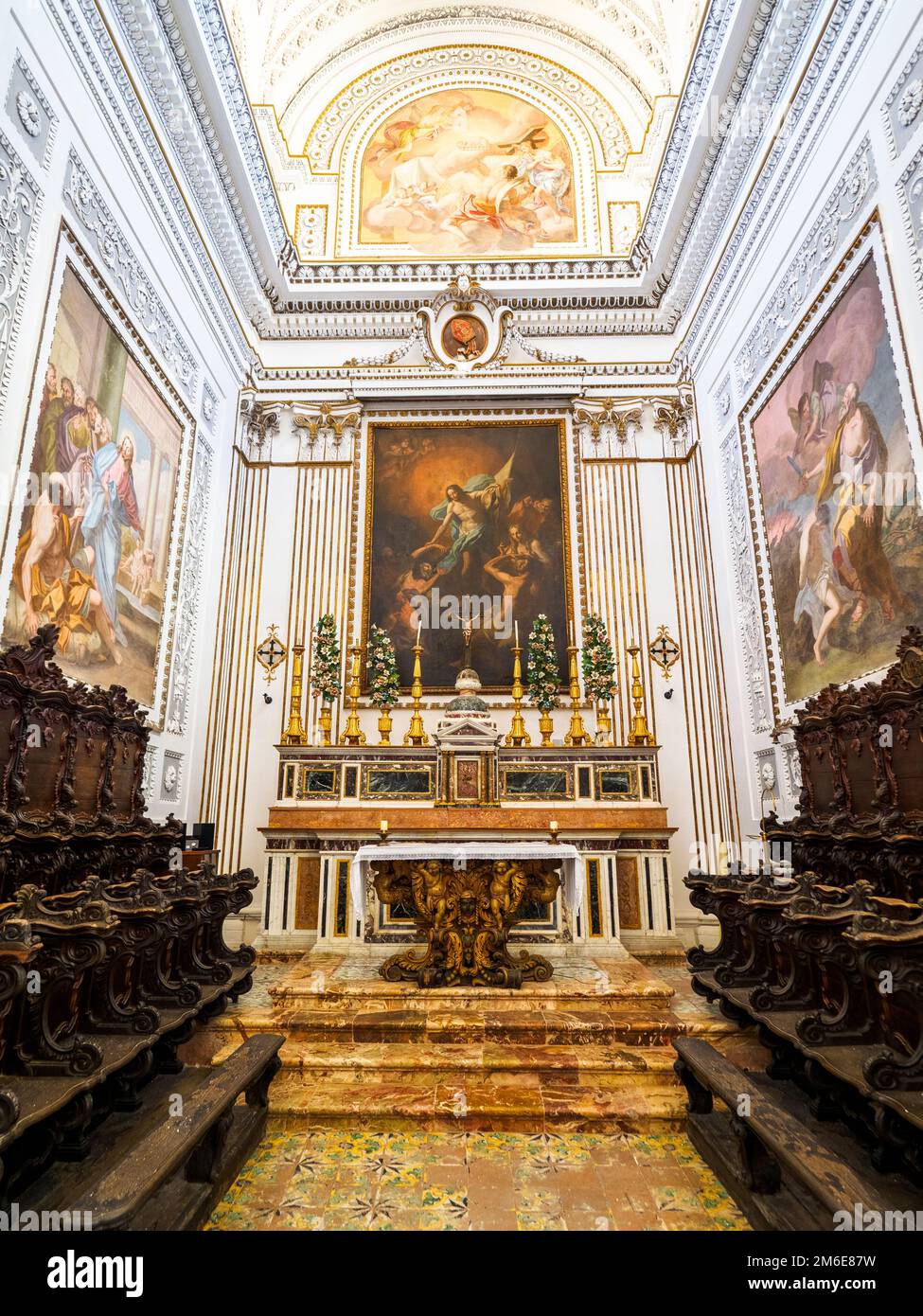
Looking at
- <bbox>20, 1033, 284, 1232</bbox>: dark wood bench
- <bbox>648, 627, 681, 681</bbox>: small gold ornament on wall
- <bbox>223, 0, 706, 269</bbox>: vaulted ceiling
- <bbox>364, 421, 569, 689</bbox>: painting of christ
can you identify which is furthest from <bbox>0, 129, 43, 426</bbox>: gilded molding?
<bbox>648, 627, 681, 681</bbox>: small gold ornament on wall

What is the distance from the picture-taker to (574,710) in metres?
9.23

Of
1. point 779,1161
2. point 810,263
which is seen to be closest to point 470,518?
point 810,263

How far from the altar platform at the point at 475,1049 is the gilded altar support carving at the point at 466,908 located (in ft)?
0.79

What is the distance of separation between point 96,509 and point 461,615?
4.88 m

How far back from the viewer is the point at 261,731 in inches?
383

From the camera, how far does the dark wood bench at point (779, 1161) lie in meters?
2.37

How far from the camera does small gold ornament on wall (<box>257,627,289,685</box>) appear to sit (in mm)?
9961

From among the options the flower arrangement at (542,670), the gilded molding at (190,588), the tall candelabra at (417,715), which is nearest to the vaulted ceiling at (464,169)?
the gilded molding at (190,588)

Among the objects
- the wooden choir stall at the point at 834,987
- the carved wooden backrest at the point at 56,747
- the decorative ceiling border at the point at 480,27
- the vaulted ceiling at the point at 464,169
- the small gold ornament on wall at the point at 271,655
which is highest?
the decorative ceiling border at the point at 480,27

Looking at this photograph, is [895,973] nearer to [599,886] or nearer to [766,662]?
[599,886]

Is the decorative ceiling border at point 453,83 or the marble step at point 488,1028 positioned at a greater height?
the decorative ceiling border at point 453,83

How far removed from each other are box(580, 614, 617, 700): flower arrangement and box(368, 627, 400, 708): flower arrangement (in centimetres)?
249

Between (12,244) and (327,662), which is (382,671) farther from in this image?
(12,244)

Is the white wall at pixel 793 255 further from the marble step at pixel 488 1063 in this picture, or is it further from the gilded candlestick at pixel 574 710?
the marble step at pixel 488 1063
